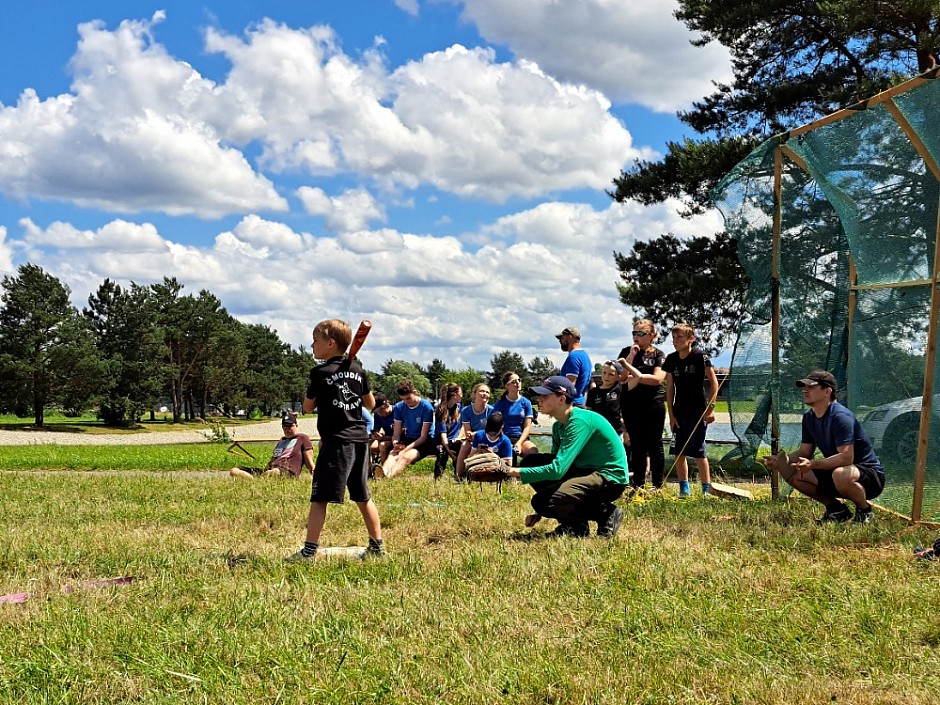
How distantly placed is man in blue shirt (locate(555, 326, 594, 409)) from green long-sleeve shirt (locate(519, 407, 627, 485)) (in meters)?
3.24

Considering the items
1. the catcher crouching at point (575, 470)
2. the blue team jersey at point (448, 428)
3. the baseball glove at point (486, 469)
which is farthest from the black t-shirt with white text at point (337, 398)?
the blue team jersey at point (448, 428)

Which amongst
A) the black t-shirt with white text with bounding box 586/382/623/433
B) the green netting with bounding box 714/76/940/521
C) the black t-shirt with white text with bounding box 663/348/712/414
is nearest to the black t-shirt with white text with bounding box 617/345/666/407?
the black t-shirt with white text with bounding box 663/348/712/414

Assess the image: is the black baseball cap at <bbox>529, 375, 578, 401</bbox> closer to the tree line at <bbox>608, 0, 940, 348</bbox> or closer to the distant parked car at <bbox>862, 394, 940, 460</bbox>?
the distant parked car at <bbox>862, 394, 940, 460</bbox>

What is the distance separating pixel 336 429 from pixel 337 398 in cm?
22

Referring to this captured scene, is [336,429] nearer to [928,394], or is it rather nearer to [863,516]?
[863,516]

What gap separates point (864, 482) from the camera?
283 inches

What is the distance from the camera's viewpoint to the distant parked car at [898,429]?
7.47 metres

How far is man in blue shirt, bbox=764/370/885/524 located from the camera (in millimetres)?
7141

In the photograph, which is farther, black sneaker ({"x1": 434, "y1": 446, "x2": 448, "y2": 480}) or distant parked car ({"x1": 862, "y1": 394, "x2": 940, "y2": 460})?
black sneaker ({"x1": 434, "y1": 446, "x2": 448, "y2": 480})

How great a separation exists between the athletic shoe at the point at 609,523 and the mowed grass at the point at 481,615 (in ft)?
0.97

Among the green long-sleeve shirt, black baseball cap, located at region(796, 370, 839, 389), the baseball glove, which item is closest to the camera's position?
the green long-sleeve shirt

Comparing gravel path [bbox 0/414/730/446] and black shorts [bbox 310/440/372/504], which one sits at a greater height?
black shorts [bbox 310/440/372/504]

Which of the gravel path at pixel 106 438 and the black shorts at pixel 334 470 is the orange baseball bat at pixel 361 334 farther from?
the gravel path at pixel 106 438

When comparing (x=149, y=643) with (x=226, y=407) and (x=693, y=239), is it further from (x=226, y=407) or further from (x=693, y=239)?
(x=226, y=407)
